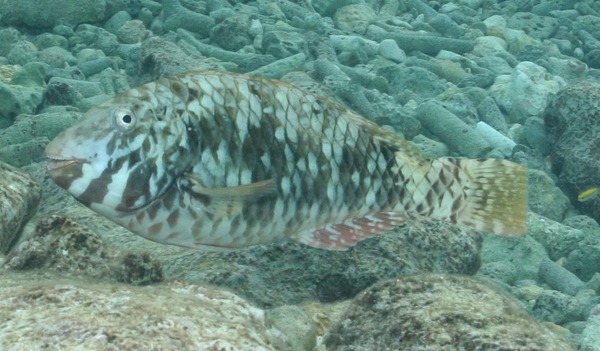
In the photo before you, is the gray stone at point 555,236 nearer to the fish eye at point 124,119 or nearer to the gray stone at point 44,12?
Result: the fish eye at point 124,119

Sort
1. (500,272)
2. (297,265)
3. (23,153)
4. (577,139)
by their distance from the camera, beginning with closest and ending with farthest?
(297,265) → (500,272) → (23,153) → (577,139)

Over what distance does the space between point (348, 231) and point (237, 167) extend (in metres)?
0.76

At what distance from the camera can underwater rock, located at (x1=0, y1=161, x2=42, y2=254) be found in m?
4.98

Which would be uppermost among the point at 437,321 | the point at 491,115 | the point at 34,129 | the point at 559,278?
the point at 437,321

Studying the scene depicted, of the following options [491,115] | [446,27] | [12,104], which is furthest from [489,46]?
[12,104]

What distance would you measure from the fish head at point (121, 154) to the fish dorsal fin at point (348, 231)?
79cm

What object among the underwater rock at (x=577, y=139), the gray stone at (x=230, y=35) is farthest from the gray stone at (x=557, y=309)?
the gray stone at (x=230, y=35)

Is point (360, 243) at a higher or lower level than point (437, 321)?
lower

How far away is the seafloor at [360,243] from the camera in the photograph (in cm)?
316

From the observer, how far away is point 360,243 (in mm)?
5246

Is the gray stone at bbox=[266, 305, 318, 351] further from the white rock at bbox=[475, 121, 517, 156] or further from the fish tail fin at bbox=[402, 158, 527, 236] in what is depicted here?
the white rock at bbox=[475, 121, 517, 156]

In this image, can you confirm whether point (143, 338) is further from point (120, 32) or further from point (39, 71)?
point (120, 32)

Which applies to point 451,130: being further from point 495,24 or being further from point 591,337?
point 495,24

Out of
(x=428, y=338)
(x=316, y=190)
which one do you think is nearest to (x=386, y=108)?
(x=316, y=190)
